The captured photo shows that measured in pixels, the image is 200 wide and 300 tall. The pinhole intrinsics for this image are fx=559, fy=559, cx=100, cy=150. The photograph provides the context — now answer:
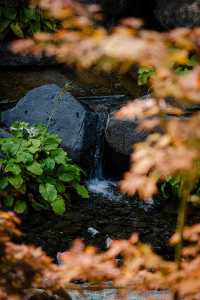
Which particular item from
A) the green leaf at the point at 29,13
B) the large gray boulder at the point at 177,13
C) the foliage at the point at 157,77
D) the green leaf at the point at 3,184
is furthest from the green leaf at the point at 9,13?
the foliage at the point at 157,77

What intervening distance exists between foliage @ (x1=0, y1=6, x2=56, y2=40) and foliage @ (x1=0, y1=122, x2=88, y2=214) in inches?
186

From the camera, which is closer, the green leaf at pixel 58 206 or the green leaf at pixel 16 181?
the green leaf at pixel 16 181

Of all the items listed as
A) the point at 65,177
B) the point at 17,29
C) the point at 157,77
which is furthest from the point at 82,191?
the point at 17,29

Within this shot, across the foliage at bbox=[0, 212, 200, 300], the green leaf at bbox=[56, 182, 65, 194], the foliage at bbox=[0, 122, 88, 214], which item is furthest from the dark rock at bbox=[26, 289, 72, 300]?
the green leaf at bbox=[56, 182, 65, 194]

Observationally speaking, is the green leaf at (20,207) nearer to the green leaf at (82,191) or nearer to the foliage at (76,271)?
the green leaf at (82,191)

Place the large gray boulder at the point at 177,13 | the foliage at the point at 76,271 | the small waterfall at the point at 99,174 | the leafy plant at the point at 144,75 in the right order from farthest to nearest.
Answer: the large gray boulder at the point at 177,13
the leafy plant at the point at 144,75
the small waterfall at the point at 99,174
the foliage at the point at 76,271

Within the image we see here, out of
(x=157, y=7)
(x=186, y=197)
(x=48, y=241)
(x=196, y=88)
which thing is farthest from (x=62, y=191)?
(x=157, y=7)

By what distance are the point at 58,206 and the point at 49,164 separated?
0.57 meters

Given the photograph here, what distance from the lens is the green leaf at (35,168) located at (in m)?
6.97

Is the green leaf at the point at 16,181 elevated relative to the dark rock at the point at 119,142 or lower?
lower

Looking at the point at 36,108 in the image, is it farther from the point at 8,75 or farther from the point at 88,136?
the point at 8,75

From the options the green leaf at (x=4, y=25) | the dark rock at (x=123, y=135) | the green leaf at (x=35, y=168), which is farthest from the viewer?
the green leaf at (x=4, y=25)

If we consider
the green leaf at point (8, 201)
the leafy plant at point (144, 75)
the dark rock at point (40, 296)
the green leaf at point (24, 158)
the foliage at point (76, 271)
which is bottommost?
the dark rock at point (40, 296)

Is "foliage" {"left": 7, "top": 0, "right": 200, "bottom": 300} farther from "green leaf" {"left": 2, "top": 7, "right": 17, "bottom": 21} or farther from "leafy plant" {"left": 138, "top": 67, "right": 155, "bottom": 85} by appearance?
"green leaf" {"left": 2, "top": 7, "right": 17, "bottom": 21}
